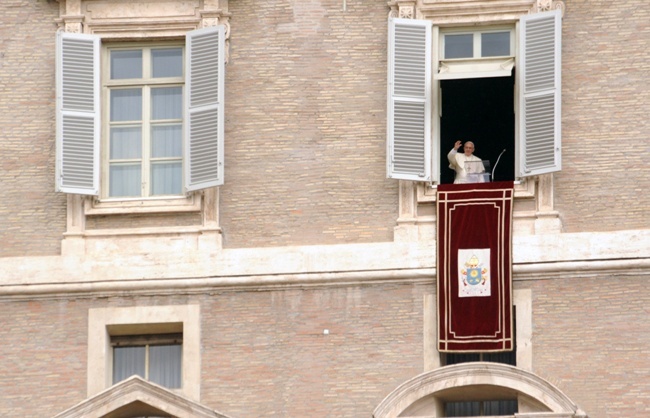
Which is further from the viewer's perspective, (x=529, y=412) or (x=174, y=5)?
(x=174, y=5)

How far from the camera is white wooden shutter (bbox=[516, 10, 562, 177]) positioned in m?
38.3

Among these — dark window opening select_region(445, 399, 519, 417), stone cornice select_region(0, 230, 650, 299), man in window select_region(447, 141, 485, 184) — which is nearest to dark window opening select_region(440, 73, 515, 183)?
man in window select_region(447, 141, 485, 184)

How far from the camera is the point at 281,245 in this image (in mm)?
38656

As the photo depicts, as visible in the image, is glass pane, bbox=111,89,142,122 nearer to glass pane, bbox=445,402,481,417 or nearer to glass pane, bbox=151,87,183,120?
glass pane, bbox=151,87,183,120

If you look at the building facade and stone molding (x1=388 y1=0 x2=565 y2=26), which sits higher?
stone molding (x1=388 y1=0 x2=565 y2=26)

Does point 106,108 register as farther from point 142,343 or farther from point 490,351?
point 490,351

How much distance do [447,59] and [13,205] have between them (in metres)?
6.14

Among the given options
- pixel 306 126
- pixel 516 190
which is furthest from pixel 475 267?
pixel 306 126

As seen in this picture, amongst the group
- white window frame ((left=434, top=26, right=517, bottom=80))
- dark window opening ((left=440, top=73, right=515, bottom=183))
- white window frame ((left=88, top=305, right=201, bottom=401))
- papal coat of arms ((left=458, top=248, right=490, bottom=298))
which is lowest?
white window frame ((left=88, top=305, right=201, bottom=401))

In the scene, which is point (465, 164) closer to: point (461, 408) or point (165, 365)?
point (461, 408)

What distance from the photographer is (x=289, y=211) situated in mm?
38844

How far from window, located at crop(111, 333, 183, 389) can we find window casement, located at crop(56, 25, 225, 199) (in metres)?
1.95

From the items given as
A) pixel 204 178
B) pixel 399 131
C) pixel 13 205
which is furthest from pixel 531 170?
pixel 13 205

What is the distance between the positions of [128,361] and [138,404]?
1387 mm
